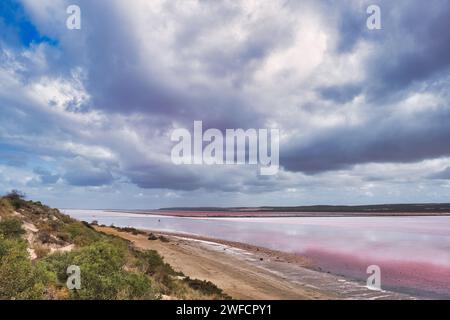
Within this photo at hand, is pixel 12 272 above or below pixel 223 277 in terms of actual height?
above

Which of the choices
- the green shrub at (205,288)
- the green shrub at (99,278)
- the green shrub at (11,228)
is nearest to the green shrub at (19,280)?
the green shrub at (99,278)

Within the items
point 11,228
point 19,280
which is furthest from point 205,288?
point 11,228

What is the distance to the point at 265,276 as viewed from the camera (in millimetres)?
22375

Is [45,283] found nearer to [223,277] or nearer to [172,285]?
[172,285]

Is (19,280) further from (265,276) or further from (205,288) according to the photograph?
(265,276)

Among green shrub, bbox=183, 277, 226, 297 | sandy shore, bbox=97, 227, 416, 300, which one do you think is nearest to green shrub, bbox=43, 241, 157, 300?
green shrub, bbox=183, 277, 226, 297

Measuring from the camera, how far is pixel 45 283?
33.1 feet

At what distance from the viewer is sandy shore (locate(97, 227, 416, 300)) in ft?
57.5

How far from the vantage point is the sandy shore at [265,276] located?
690 inches

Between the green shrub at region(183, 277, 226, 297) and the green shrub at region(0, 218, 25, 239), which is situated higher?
the green shrub at region(0, 218, 25, 239)

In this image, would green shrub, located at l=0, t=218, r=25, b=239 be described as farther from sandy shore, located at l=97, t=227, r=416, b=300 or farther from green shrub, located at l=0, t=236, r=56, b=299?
sandy shore, located at l=97, t=227, r=416, b=300
